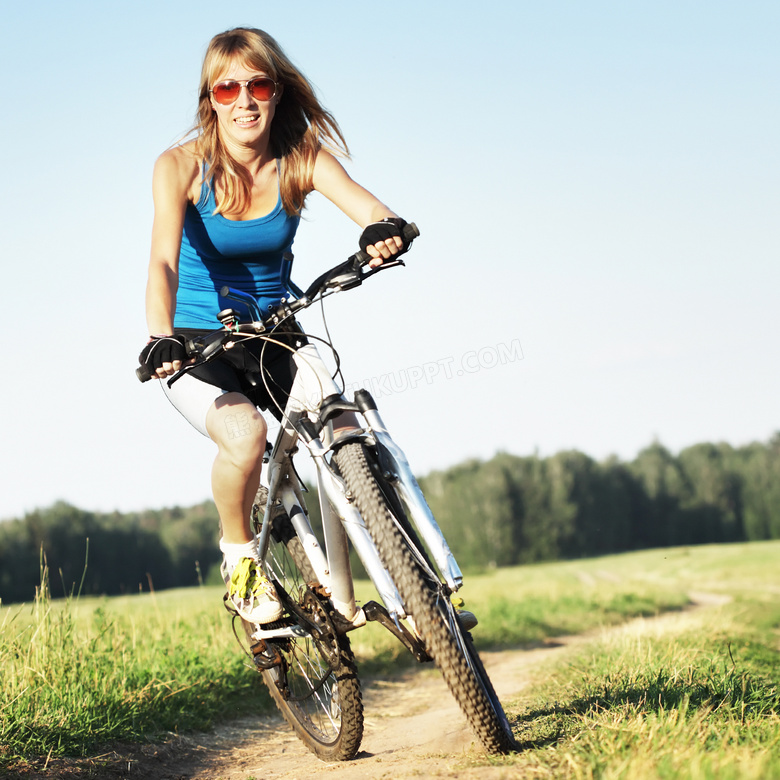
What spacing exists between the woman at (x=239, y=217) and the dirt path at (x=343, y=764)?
0.77 metres

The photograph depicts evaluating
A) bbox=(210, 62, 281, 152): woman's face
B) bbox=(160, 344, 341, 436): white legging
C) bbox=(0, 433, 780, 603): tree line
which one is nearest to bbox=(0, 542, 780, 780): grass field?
bbox=(160, 344, 341, 436): white legging

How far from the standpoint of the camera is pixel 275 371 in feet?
10.7

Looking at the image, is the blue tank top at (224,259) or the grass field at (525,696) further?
the blue tank top at (224,259)

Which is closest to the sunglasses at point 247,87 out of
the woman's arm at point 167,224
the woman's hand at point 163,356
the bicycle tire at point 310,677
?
the woman's arm at point 167,224

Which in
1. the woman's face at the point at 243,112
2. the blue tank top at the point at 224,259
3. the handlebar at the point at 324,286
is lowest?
the handlebar at the point at 324,286

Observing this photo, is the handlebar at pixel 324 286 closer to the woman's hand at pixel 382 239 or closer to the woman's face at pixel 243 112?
the woman's hand at pixel 382 239

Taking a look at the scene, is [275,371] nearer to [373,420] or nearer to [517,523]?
[373,420]

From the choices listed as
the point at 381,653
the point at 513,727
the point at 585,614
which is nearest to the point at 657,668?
the point at 513,727

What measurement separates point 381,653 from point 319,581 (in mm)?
4469

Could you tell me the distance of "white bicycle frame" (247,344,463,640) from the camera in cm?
254

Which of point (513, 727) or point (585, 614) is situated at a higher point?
point (513, 727)

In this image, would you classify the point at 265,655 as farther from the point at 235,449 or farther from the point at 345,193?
the point at 345,193

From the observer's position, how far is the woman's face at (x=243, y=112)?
3174 millimetres

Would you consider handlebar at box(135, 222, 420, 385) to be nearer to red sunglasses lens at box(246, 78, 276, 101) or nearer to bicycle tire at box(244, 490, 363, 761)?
red sunglasses lens at box(246, 78, 276, 101)
